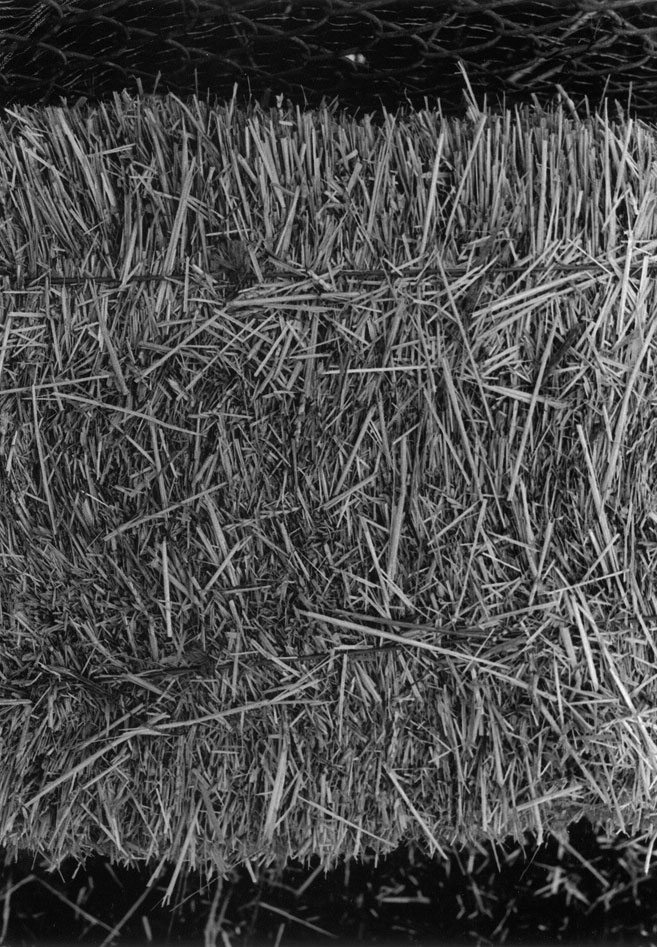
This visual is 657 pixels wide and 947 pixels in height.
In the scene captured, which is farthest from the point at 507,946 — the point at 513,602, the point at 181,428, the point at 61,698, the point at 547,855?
the point at 181,428

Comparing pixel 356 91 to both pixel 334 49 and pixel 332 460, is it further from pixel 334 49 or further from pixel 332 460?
pixel 332 460

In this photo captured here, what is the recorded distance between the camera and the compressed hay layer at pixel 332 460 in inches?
28.2

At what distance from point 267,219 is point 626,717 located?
0.62m

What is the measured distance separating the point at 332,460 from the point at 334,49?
0.60m

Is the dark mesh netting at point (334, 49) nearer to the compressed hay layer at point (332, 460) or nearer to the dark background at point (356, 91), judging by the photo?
the dark background at point (356, 91)

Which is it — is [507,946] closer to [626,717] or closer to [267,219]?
[626,717]

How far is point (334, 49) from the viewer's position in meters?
0.96

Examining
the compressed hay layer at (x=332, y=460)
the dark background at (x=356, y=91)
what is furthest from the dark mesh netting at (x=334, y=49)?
the compressed hay layer at (x=332, y=460)

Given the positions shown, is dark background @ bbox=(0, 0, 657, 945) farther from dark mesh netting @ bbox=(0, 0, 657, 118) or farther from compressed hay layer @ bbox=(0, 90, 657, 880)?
compressed hay layer @ bbox=(0, 90, 657, 880)

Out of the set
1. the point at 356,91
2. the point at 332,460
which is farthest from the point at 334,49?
the point at 332,460

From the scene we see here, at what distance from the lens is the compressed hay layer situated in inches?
28.2

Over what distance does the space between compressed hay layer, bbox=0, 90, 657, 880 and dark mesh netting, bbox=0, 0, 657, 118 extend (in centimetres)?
24

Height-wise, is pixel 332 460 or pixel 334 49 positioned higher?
pixel 334 49

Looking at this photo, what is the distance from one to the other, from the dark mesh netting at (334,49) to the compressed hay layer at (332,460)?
237 mm
